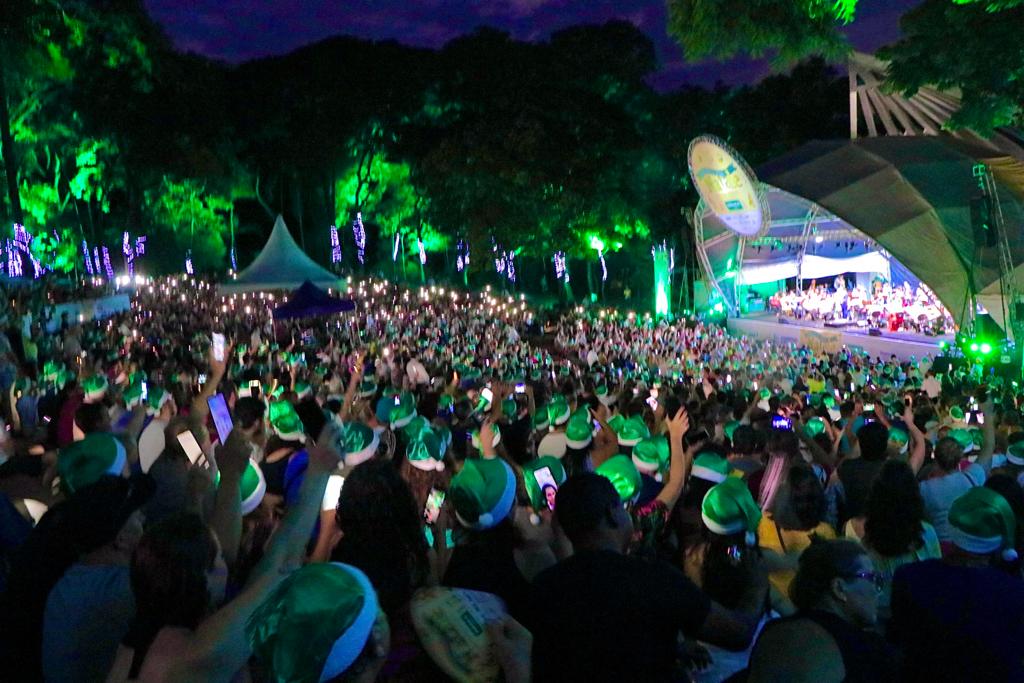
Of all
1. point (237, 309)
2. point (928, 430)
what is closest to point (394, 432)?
point (928, 430)

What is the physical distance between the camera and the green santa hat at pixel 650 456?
4.52m

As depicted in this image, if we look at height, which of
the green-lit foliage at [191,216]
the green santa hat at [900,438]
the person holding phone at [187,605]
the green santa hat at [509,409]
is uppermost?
the green-lit foliage at [191,216]

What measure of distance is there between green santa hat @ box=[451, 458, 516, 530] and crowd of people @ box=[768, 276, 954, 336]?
21.5m

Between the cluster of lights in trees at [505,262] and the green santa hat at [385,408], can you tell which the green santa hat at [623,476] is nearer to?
the green santa hat at [385,408]

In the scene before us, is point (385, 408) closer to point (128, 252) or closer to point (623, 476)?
point (623, 476)

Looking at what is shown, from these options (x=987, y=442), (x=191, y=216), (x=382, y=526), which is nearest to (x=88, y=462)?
(x=382, y=526)

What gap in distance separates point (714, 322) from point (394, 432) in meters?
22.8

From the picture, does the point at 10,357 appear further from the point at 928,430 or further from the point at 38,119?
the point at 38,119

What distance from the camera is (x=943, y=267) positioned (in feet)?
53.4

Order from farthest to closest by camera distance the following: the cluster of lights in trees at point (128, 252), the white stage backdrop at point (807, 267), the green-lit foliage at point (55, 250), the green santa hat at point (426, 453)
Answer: the cluster of lights in trees at point (128, 252)
the green-lit foliage at point (55, 250)
the white stage backdrop at point (807, 267)
the green santa hat at point (426, 453)

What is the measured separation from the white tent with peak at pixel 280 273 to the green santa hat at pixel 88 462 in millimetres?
14863

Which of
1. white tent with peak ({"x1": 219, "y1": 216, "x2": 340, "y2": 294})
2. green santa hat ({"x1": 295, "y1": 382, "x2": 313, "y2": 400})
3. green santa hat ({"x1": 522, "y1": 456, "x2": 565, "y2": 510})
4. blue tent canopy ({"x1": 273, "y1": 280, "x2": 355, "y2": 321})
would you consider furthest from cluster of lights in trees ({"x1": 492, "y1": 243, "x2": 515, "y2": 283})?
green santa hat ({"x1": 522, "y1": 456, "x2": 565, "y2": 510})

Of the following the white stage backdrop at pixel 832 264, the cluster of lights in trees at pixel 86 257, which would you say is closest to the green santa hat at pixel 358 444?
the white stage backdrop at pixel 832 264

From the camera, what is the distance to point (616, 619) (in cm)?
233
